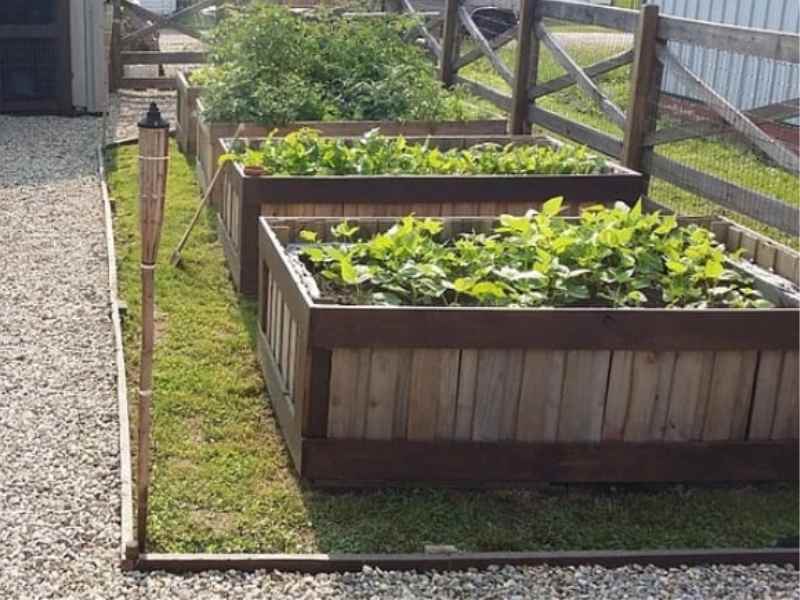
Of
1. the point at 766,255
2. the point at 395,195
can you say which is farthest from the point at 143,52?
the point at 766,255

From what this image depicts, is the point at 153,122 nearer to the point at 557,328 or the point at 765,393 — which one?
the point at 557,328

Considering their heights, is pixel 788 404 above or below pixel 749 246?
below

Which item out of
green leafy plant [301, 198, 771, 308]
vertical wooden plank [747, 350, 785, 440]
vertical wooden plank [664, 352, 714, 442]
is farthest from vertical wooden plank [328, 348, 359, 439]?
vertical wooden plank [747, 350, 785, 440]

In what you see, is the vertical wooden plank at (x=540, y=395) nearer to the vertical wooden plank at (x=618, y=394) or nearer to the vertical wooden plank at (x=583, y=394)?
the vertical wooden plank at (x=583, y=394)

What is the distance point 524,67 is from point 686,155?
2.66 metres

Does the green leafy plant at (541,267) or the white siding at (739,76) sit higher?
the white siding at (739,76)

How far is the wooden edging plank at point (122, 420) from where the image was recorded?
149 inches

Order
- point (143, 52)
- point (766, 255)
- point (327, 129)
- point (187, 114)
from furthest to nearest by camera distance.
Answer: point (143, 52) < point (187, 114) < point (327, 129) < point (766, 255)

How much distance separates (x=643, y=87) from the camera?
7234 millimetres

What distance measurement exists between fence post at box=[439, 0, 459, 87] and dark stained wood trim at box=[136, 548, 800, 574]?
26.3 feet

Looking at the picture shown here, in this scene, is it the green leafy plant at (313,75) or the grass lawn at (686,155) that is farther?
the green leafy plant at (313,75)

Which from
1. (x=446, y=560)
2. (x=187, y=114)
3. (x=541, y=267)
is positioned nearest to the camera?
(x=446, y=560)

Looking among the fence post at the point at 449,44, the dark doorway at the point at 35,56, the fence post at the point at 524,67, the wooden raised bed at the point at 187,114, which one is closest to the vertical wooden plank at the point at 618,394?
the fence post at the point at 524,67

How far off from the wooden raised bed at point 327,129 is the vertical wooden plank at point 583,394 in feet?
13.0
